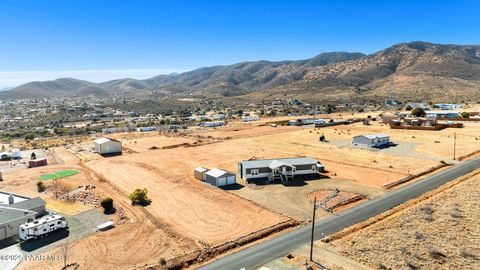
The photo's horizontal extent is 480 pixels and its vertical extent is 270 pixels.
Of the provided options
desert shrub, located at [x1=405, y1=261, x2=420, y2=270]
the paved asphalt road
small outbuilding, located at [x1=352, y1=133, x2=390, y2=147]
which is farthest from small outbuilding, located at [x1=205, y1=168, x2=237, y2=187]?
small outbuilding, located at [x1=352, y1=133, x2=390, y2=147]

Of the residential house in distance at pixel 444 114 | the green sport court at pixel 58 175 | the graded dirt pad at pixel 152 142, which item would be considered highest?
the residential house in distance at pixel 444 114

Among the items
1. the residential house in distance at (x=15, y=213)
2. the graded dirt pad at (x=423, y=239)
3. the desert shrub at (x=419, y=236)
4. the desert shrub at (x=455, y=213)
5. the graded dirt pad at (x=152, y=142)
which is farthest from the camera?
the graded dirt pad at (x=152, y=142)

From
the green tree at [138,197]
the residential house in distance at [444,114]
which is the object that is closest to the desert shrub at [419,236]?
the green tree at [138,197]

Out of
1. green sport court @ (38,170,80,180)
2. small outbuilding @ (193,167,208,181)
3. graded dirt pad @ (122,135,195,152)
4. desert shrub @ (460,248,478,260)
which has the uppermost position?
small outbuilding @ (193,167,208,181)

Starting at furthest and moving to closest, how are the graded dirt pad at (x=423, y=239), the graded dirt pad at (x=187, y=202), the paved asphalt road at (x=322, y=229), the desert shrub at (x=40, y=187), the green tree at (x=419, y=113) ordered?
the green tree at (x=419, y=113), the desert shrub at (x=40, y=187), the graded dirt pad at (x=187, y=202), the paved asphalt road at (x=322, y=229), the graded dirt pad at (x=423, y=239)

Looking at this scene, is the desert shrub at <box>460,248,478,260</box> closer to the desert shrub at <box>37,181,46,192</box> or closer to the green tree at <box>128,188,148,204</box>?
the green tree at <box>128,188,148,204</box>

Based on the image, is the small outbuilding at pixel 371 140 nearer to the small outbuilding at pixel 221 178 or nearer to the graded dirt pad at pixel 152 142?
the small outbuilding at pixel 221 178

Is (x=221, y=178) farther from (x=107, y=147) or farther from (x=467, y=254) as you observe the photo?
(x=107, y=147)

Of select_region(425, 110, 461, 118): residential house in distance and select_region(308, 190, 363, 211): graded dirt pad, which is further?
select_region(425, 110, 461, 118): residential house in distance

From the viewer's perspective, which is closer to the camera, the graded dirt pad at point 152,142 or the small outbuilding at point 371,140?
the small outbuilding at point 371,140
